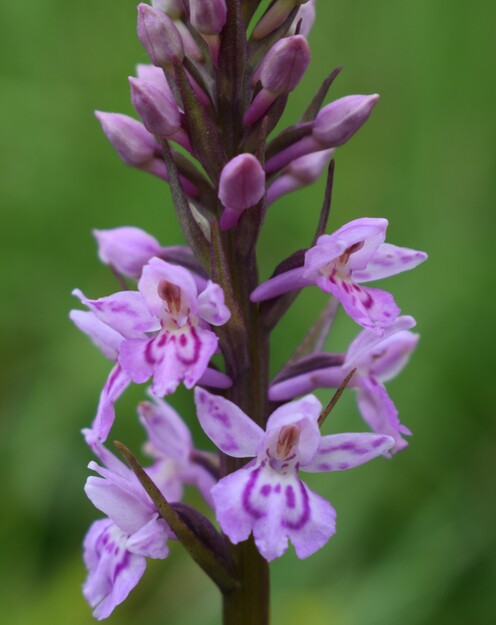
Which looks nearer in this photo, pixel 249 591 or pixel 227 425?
pixel 227 425

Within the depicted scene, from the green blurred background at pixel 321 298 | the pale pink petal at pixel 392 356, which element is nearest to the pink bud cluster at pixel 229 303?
the pale pink petal at pixel 392 356

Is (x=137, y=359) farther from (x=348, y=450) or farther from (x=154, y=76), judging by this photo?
(x=154, y=76)

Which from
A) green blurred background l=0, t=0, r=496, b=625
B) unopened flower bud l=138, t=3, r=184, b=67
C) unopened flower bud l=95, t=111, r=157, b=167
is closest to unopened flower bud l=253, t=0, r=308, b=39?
unopened flower bud l=138, t=3, r=184, b=67

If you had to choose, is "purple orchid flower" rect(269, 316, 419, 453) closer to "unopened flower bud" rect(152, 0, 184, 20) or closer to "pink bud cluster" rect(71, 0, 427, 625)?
"pink bud cluster" rect(71, 0, 427, 625)

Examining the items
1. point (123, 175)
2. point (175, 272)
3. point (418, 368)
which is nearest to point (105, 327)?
point (175, 272)

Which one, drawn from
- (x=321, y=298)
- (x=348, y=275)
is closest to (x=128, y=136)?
(x=348, y=275)

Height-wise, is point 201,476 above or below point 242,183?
below
